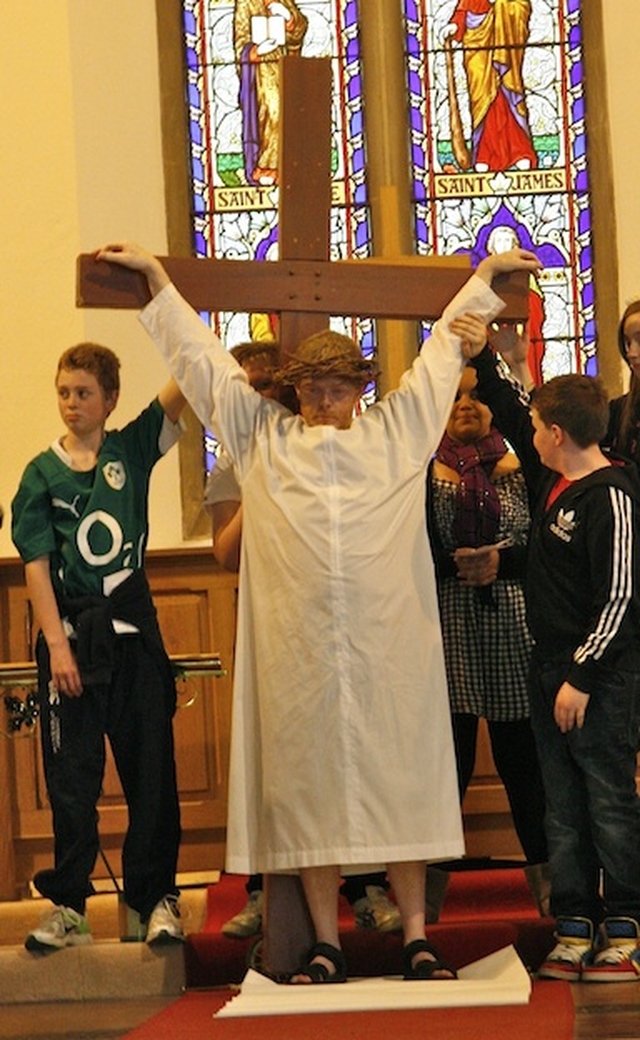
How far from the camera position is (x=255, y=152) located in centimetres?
780

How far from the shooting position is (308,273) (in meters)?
4.85

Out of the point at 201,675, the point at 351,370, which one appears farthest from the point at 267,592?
the point at 201,675

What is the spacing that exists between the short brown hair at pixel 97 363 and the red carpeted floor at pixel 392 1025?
173 cm

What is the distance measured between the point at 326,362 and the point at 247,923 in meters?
1.53

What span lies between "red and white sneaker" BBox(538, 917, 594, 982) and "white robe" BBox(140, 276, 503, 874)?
15.1 inches

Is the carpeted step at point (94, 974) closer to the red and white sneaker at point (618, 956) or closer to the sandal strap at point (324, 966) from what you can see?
the sandal strap at point (324, 966)

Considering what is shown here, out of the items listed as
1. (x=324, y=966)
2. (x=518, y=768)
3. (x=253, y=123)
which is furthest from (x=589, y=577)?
(x=253, y=123)

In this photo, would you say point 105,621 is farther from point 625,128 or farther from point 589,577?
point 625,128

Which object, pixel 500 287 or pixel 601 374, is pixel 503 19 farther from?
pixel 500 287

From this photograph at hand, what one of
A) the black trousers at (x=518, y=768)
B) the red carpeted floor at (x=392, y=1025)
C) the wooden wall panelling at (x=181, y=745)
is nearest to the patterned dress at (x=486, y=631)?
the black trousers at (x=518, y=768)

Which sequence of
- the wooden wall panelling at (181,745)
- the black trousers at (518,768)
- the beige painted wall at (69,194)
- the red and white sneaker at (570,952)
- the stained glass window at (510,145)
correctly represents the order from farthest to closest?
the stained glass window at (510,145)
the beige painted wall at (69,194)
the wooden wall panelling at (181,745)
the black trousers at (518,768)
the red and white sneaker at (570,952)

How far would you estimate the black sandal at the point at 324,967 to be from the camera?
441 cm

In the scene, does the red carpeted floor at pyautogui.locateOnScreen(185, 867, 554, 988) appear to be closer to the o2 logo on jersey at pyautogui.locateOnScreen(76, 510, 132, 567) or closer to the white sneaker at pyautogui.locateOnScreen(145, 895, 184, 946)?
the white sneaker at pyautogui.locateOnScreen(145, 895, 184, 946)

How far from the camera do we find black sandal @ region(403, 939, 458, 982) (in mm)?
4391
